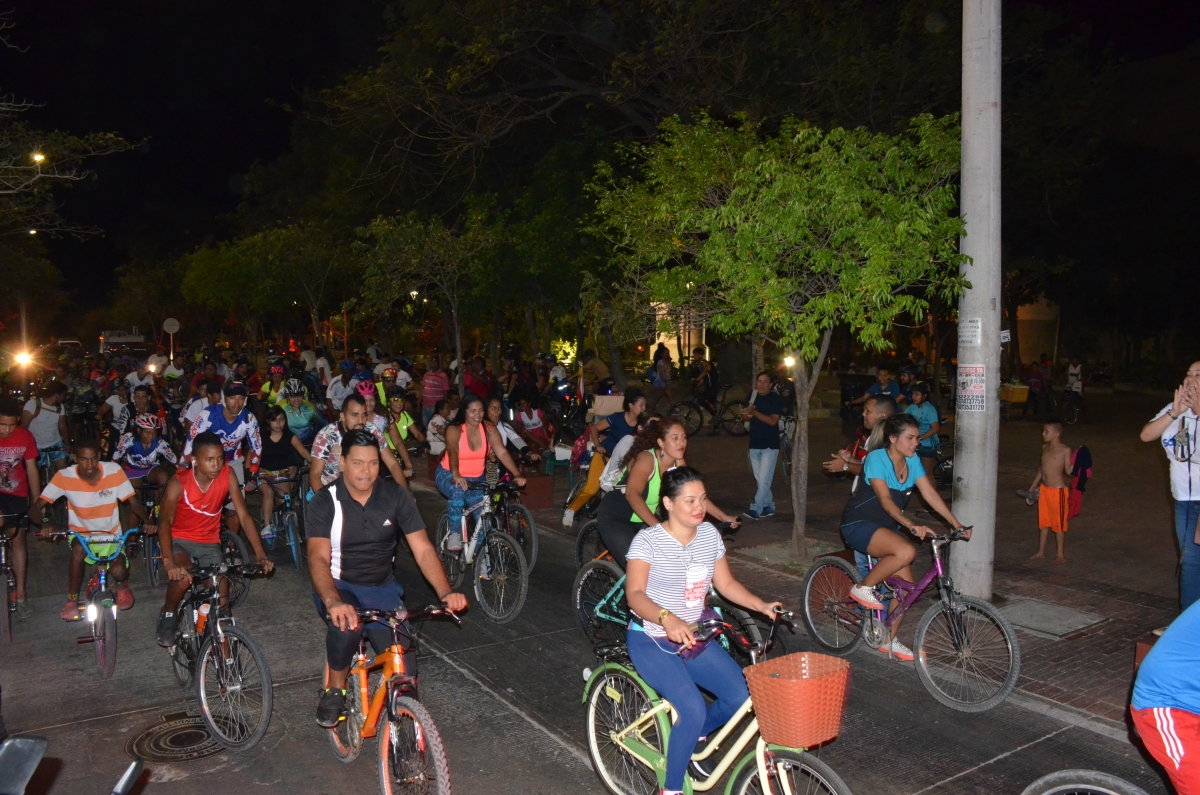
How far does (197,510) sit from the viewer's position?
6684mm

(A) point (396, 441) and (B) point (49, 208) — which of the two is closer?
(A) point (396, 441)

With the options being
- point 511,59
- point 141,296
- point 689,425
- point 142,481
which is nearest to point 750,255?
point 142,481

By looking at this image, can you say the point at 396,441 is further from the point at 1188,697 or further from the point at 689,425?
the point at 689,425

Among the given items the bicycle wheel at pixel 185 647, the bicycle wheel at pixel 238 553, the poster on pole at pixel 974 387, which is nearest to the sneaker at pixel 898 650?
the poster on pole at pixel 974 387

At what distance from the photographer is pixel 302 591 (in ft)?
30.3

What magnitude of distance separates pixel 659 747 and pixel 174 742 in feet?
10.7

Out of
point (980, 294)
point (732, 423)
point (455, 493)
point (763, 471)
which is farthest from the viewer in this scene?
point (732, 423)

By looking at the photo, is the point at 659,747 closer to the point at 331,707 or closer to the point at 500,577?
the point at 331,707

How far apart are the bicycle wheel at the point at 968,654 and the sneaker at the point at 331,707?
12.3ft

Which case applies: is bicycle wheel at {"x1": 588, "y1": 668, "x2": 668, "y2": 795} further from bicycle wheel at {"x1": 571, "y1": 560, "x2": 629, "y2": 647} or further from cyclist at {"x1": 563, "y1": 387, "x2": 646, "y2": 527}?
cyclist at {"x1": 563, "y1": 387, "x2": 646, "y2": 527}

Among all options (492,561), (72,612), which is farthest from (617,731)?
(72,612)

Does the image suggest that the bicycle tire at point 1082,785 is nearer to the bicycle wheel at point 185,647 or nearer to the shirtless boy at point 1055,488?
the bicycle wheel at point 185,647

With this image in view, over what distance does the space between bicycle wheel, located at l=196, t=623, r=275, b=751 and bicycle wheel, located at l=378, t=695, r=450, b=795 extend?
1366 mm

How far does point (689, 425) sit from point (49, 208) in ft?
46.1
